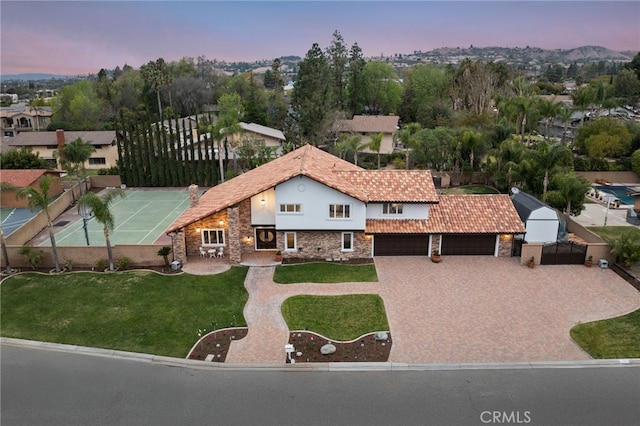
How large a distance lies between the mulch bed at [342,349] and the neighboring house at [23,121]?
3902 inches

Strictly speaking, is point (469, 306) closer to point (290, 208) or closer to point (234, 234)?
point (290, 208)

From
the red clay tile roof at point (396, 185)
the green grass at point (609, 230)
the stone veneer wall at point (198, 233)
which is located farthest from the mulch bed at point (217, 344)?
the green grass at point (609, 230)

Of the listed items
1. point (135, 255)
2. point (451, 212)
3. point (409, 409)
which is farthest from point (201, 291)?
point (451, 212)

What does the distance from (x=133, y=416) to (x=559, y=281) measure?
23.9m

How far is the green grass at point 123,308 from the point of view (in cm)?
2322

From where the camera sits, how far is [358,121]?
71.1 metres

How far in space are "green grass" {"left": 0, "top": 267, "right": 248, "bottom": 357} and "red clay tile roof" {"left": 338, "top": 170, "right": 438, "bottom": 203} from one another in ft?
32.2

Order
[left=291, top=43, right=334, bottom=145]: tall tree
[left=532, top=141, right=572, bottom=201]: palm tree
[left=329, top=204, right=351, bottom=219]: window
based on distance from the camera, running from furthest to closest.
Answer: [left=291, top=43, right=334, bottom=145]: tall tree
[left=532, top=141, right=572, bottom=201]: palm tree
[left=329, top=204, right=351, bottom=219]: window

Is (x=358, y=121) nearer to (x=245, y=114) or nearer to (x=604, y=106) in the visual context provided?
(x=245, y=114)

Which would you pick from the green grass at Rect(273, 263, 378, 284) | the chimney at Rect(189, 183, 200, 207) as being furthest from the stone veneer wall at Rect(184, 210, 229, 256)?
the green grass at Rect(273, 263, 378, 284)

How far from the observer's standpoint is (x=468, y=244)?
106 ft

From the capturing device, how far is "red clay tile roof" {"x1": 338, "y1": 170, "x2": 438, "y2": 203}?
3191 centimetres

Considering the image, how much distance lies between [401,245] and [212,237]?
12.7 meters

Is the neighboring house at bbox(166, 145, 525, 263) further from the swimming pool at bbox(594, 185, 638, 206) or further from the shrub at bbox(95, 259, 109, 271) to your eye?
the swimming pool at bbox(594, 185, 638, 206)
